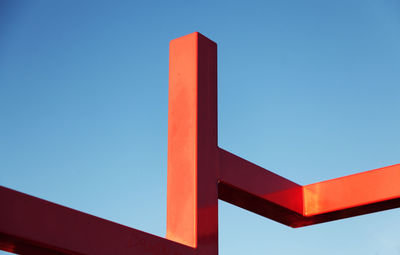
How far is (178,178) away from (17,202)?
688mm

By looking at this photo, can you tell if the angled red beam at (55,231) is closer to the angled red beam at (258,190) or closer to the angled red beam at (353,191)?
the angled red beam at (258,190)

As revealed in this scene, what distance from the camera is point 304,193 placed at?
256 cm

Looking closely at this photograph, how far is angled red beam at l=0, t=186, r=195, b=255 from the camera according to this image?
1.45 meters

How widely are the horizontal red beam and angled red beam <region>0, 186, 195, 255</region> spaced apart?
1.89ft

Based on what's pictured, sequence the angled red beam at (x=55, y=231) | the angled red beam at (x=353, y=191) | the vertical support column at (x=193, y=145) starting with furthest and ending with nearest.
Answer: the angled red beam at (x=353, y=191)
the vertical support column at (x=193, y=145)
the angled red beam at (x=55, y=231)

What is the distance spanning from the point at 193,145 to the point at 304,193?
2.31ft

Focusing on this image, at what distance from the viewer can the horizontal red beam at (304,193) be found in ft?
7.39

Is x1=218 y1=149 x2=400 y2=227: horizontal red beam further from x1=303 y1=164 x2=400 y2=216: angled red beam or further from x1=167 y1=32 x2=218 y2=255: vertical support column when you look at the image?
x1=167 y1=32 x2=218 y2=255: vertical support column

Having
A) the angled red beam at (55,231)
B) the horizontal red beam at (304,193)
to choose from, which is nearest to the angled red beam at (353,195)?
the horizontal red beam at (304,193)

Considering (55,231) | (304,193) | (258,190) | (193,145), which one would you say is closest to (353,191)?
(304,193)

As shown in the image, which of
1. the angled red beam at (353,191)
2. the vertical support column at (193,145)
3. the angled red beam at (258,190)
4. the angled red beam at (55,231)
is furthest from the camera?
the angled red beam at (353,191)

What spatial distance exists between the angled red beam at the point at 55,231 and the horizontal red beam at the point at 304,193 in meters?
0.58

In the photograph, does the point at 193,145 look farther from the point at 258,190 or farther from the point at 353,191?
the point at 353,191

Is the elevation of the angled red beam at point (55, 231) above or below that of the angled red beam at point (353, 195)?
below
